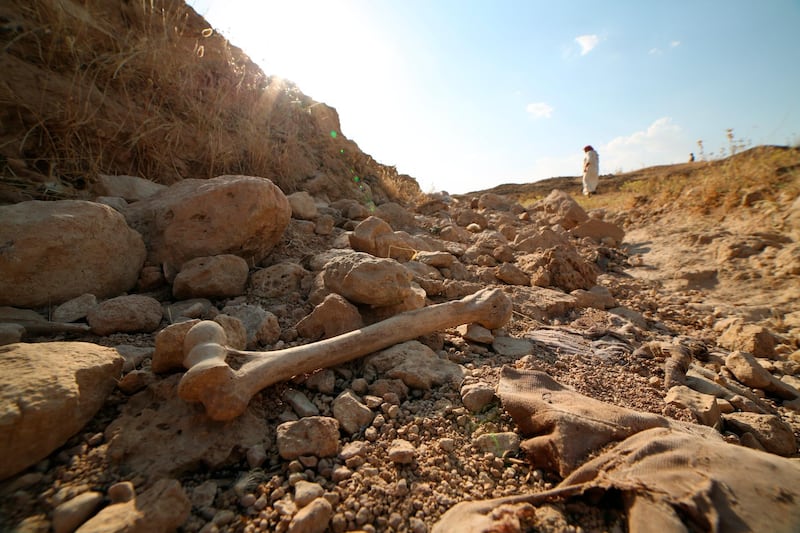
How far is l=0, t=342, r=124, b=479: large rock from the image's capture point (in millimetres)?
920

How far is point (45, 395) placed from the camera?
3.25 ft

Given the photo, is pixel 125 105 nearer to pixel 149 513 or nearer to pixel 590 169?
pixel 149 513

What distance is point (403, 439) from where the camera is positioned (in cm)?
124

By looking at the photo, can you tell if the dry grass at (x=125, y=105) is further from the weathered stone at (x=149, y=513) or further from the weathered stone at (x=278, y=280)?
the weathered stone at (x=149, y=513)

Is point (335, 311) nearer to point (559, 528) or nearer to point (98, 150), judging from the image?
point (559, 528)

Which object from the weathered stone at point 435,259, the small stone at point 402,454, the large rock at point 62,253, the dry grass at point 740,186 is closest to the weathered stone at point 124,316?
the large rock at point 62,253

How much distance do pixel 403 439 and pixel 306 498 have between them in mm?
368

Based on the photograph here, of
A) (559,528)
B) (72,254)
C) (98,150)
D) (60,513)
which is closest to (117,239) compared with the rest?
(72,254)

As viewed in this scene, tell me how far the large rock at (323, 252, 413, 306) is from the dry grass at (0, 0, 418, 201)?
174 cm

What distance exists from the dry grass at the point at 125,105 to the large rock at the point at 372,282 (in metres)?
1.74

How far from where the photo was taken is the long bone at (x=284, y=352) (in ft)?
3.76

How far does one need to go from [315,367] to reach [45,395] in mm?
770

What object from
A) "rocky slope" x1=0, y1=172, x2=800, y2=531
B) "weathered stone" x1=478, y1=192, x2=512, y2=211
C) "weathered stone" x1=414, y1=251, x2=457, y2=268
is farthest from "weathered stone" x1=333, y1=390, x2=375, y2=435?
"weathered stone" x1=478, y1=192, x2=512, y2=211

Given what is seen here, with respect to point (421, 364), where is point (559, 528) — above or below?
below
